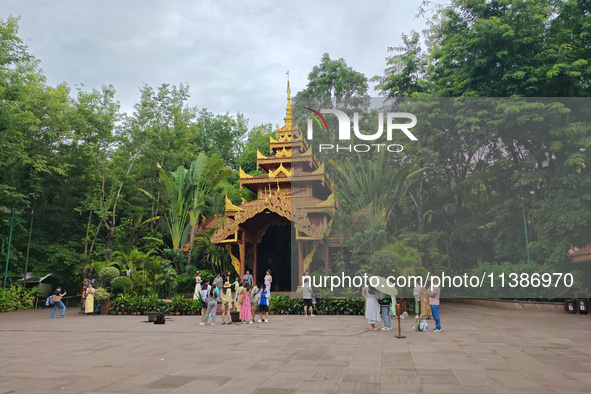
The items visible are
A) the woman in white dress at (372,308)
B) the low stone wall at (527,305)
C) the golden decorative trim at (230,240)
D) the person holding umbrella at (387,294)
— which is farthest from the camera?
the golden decorative trim at (230,240)

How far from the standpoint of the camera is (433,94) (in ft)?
75.0

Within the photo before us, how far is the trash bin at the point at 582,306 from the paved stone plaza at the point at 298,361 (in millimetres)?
4890

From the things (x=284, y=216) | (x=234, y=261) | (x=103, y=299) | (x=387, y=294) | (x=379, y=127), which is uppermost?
(x=379, y=127)

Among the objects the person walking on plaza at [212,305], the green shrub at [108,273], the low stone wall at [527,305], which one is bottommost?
the low stone wall at [527,305]

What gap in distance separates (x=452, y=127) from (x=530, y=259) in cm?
741

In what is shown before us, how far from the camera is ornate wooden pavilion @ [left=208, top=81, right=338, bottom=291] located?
2181 centimetres

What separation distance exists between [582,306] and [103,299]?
18.7 meters

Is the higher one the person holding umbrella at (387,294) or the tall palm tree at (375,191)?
the tall palm tree at (375,191)

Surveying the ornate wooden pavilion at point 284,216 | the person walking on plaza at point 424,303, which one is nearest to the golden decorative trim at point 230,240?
the ornate wooden pavilion at point 284,216

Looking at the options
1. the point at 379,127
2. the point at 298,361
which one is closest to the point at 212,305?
the point at 298,361

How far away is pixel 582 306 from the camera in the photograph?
15.5 m

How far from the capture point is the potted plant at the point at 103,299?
17766 mm

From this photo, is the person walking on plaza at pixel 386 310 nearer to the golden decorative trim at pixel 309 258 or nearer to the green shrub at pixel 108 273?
the golden decorative trim at pixel 309 258

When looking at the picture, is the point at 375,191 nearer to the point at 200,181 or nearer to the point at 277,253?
the point at 277,253
